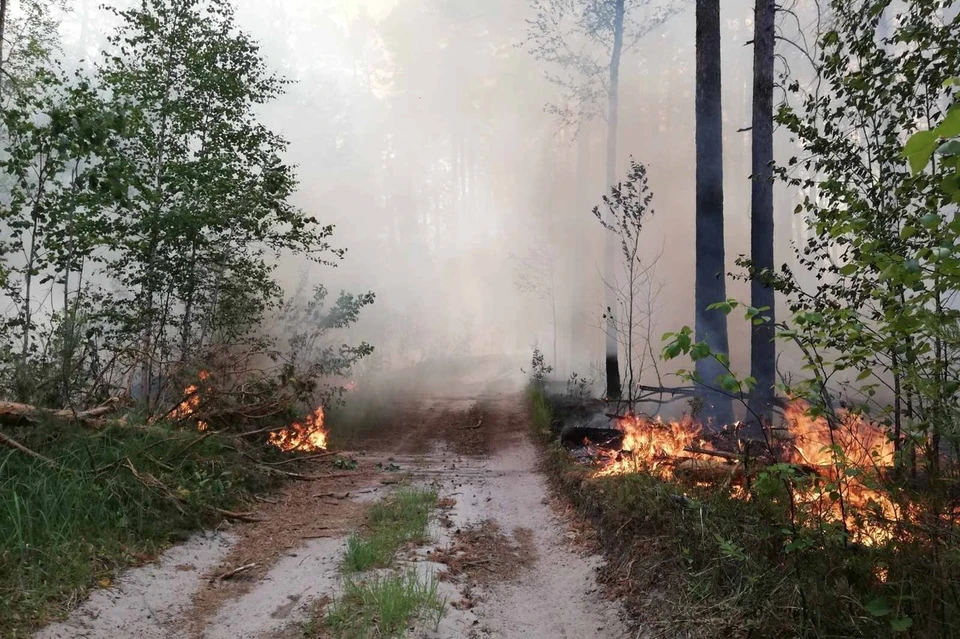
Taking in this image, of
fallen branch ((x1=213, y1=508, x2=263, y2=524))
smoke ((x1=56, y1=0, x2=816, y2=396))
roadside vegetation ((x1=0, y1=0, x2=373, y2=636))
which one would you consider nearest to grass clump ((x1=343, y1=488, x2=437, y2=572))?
fallen branch ((x1=213, y1=508, x2=263, y2=524))

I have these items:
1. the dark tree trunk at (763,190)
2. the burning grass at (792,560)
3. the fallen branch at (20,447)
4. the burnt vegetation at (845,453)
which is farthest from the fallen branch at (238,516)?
the dark tree trunk at (763,190)

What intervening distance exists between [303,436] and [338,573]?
230 inches

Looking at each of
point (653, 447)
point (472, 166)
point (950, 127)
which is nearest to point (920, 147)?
point (950, 127)

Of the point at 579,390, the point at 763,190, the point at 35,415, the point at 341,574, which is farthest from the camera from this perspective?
the point at 579,390

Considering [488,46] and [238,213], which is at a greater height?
[488,46]

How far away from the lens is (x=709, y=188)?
34.7 ft

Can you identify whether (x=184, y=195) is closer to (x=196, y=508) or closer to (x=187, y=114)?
(x=187, y=114)

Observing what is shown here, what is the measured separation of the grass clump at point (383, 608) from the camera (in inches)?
156

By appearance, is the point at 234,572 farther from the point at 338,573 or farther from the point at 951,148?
the point at 951,148

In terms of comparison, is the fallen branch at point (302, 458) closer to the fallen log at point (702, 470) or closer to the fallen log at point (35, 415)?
the fallen log at point (35, 415)

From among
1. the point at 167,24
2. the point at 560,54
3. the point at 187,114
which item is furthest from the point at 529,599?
the point at 560,54

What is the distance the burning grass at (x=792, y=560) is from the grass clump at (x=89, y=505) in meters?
4.46

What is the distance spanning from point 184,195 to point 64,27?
4391 centimetres

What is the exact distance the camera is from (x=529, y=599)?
5.15 metres
